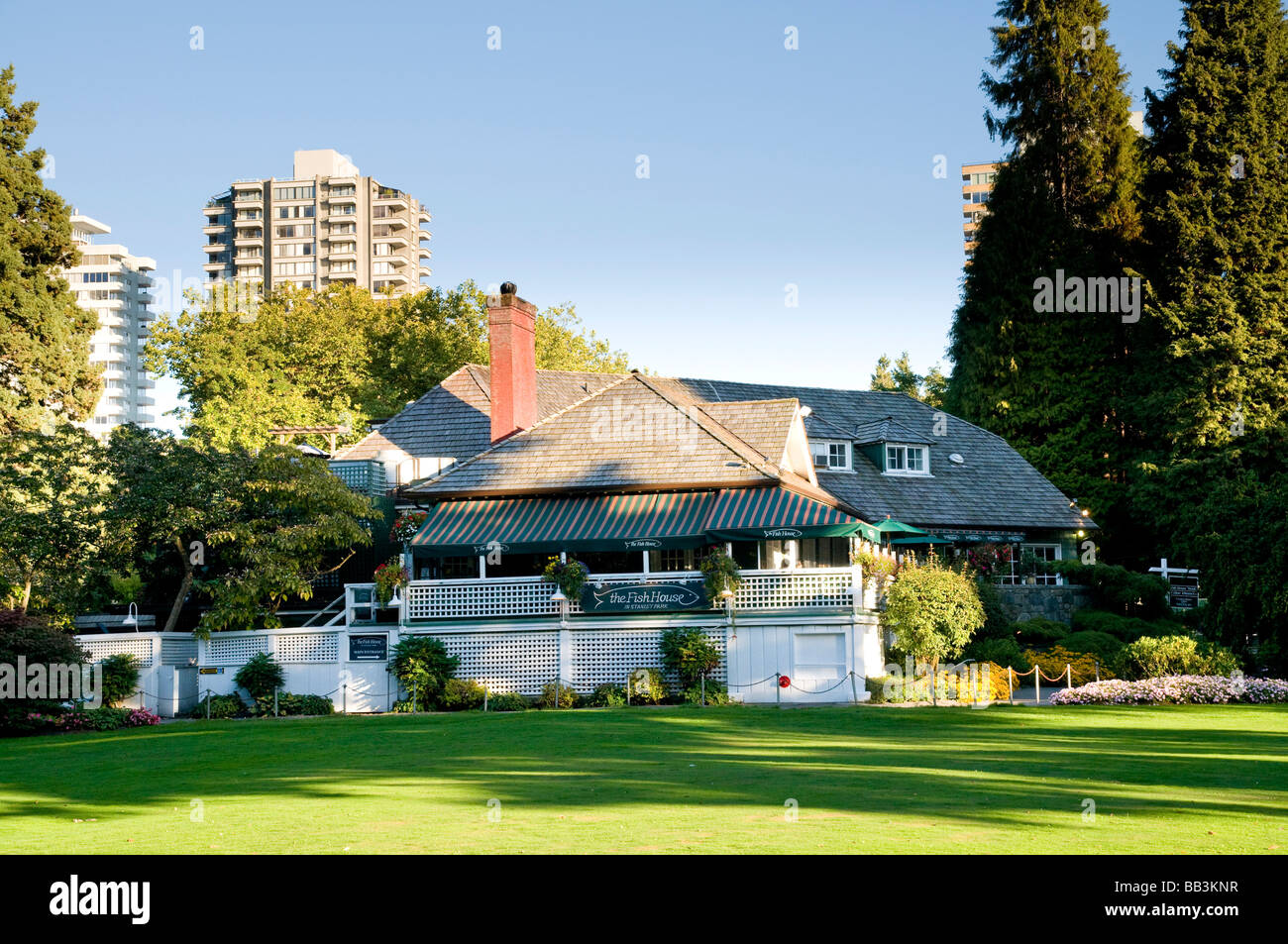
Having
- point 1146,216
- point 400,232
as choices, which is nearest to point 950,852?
point 1146,216

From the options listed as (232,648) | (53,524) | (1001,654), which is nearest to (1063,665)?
(1001,654)

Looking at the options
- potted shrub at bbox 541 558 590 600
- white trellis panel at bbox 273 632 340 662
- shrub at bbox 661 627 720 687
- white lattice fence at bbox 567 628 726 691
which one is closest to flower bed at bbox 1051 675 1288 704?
shrub at bbox 661 627 720 687

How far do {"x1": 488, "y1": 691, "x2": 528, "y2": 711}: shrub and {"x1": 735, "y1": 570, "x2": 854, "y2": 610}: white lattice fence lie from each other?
5.66m

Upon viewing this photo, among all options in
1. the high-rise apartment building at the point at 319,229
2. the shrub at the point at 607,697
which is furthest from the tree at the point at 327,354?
A: the high-rise apartment building at the point at 319,229

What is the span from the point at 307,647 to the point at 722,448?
38.6 ft

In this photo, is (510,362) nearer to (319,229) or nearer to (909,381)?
(909,381)

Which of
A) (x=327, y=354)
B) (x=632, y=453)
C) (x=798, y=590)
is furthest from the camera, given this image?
(x=327, y=354)

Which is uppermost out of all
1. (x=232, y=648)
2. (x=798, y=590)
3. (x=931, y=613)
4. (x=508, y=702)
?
(x=798, y=590)

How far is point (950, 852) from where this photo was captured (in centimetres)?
1179

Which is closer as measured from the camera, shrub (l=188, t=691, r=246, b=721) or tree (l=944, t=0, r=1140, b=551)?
shrub (l=188, t=691, r=246, b=721)

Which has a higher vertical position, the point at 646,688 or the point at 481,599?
the point at 481,599

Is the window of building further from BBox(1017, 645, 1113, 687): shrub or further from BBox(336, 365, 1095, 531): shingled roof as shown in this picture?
BBox(1017, 645, 1113, 687): shrub

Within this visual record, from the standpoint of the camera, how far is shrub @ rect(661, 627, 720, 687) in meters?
32.5

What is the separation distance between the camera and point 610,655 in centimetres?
3341
